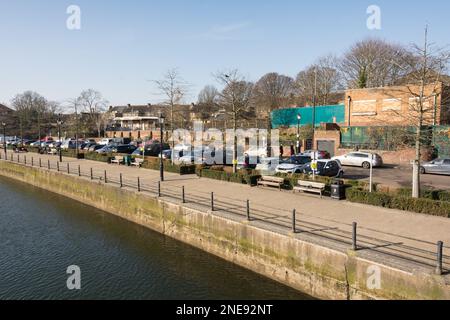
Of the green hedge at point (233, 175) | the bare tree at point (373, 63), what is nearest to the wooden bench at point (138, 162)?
the green hedge at point (233, 175)

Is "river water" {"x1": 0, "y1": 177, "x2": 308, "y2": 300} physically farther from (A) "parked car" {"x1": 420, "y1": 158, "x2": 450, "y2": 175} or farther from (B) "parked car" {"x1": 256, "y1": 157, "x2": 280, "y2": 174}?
(A) "parked car" {"x1": 420, "y1": 158, "x2": 450, "y2": 175}

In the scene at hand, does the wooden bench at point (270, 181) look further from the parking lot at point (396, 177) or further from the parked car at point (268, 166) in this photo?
the parking lot at point (396, 177)

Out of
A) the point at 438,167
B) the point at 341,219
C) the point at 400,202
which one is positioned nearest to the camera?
the point at 341,219

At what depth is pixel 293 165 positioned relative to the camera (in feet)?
79.0

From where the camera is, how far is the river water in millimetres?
12477

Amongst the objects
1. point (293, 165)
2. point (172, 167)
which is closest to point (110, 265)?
point (172, 167)

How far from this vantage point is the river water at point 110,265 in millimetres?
12477

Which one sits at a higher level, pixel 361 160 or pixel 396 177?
pixel 361 160

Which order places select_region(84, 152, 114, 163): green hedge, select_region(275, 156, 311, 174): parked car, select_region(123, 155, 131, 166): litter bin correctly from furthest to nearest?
1. select_region(84, 152, 114, 163): green hedge
2. select_region(123, 155, 131, 166): litter bin
3. select_region(275, 156, 311, 174): parked car

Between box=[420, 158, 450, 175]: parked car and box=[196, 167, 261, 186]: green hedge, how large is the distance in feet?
40.6

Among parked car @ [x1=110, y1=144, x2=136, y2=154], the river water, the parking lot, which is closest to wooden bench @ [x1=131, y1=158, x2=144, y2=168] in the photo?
the river water

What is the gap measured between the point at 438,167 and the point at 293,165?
9.89 meters

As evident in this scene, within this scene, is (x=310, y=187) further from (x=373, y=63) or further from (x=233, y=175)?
(x=373, y=63)

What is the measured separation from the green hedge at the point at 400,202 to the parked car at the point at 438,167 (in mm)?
11915
